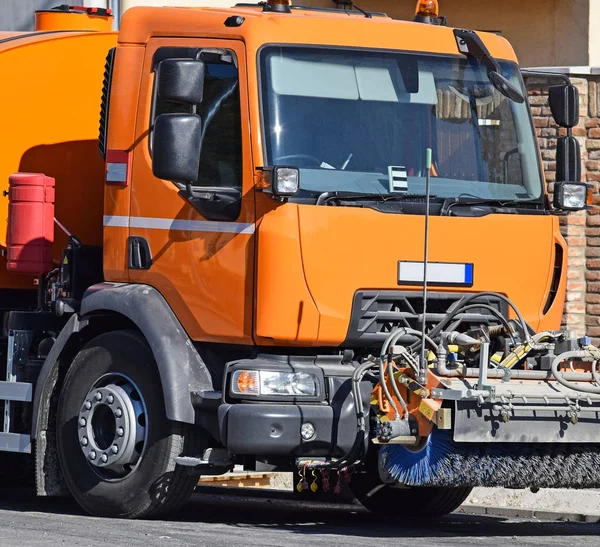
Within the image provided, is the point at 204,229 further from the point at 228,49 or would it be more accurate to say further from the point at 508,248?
the point at 508,248

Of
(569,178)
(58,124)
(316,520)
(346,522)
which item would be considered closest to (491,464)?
(346,522)

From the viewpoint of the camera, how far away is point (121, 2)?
15.5 meters

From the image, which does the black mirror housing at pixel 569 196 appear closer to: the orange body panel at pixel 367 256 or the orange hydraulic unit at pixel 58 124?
the orange body panel at pixel 367 256

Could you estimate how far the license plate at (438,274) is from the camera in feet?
28.1

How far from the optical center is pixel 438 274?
341 inches

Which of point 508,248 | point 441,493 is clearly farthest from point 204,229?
point 441,493

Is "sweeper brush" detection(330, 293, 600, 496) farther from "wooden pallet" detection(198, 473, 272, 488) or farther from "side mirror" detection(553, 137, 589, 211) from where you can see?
"wooden pallet" detection(198, 473, 272, 488)

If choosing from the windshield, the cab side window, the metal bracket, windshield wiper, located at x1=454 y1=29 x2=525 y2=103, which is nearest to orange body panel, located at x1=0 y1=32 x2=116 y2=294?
the metal bracket

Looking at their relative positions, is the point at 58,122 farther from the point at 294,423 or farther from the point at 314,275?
the point at 294,423

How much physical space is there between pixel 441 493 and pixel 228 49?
10.8 feet

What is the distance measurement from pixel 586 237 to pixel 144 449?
6.14 meters

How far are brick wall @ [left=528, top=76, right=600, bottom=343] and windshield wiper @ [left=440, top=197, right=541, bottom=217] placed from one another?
4.29 meters

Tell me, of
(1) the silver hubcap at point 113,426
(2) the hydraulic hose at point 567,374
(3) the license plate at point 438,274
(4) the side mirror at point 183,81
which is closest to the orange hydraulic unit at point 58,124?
(1) the silver hubcap at point 113,426

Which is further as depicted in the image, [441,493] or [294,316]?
[441,493]
